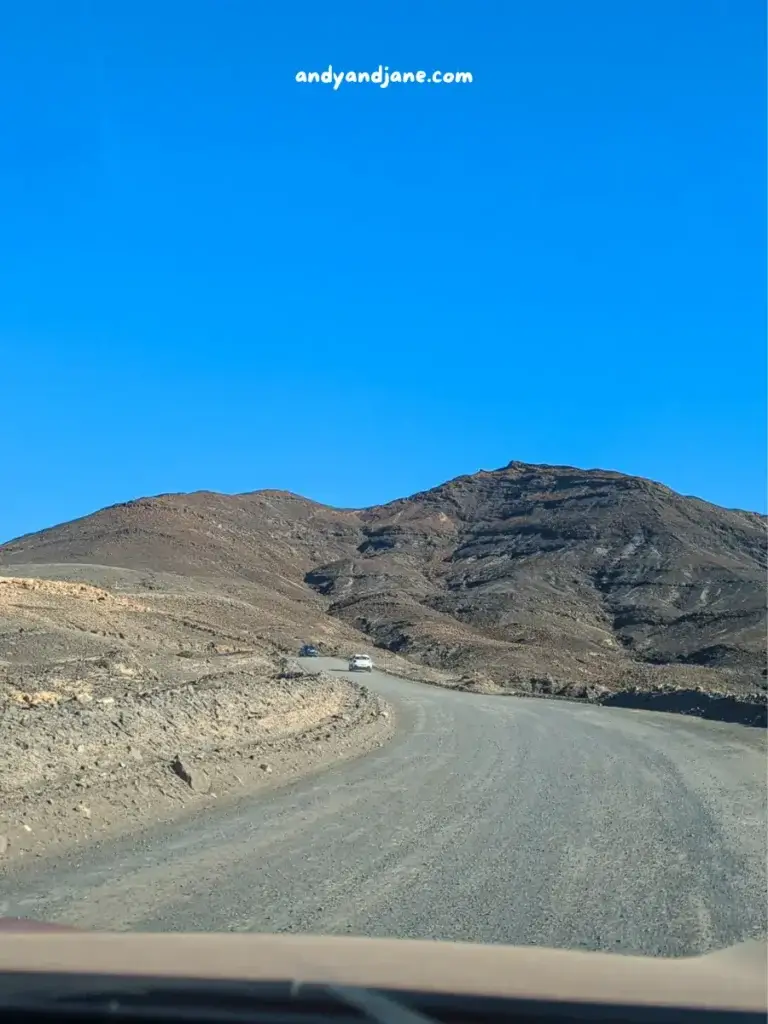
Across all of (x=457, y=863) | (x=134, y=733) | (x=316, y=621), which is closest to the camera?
(x=457, y=863)

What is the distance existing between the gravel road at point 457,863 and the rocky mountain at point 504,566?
100ft

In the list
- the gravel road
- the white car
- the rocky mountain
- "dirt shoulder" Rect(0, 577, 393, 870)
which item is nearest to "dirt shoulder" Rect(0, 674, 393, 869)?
"dirt shoulder" Rect(0, 577, 393, 870)

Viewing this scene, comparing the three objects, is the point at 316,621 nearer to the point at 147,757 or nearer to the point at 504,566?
the point at 504,566

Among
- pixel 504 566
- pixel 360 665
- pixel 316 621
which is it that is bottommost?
pixel 360 665

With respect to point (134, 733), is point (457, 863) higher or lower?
lower

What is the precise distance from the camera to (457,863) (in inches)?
332

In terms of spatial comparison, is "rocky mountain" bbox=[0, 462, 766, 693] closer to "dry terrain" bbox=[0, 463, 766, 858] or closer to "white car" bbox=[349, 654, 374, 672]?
"dry terrain" bbox=[0, 463, 766, 858]

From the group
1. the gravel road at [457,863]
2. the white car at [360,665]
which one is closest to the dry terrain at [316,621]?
the gravel road at [457,863]

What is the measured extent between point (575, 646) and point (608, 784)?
68.7 m

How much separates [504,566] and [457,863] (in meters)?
115

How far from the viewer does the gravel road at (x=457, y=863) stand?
654 cm

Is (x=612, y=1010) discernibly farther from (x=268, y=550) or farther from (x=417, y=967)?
(x=268, y=550)

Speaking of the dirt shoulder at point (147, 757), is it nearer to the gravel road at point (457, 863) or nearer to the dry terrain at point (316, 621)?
the dry terrain at point (316, 621)

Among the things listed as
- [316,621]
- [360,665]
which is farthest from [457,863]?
[316,621]
